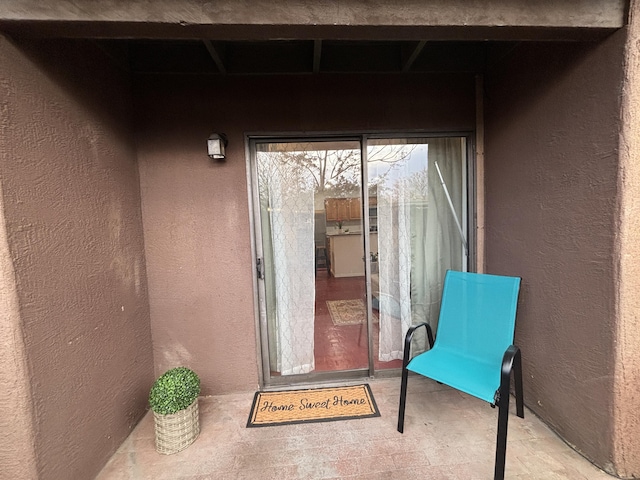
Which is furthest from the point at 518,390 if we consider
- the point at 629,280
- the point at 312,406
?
Result: the point at 312,406

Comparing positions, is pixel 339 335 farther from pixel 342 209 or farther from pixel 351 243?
pixel 342 209

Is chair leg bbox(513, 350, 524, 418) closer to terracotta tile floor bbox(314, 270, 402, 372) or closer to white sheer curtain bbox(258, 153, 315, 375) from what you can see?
terracotta tile floor bbox(314, 270, 402, 372)

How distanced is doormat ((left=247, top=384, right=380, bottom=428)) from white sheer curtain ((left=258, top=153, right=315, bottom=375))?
8.4 inches

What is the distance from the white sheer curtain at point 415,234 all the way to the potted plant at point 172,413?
1.52 meters

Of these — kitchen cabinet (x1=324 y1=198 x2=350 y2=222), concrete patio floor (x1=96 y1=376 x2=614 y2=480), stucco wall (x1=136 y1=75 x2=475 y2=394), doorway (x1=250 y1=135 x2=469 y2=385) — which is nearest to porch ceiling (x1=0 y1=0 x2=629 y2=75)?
stucco wall (x1=136 y1=75 x2=475 y2=394)

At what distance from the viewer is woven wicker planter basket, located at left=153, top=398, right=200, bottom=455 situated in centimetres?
170

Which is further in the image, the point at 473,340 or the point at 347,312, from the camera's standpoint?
the point at 347,312

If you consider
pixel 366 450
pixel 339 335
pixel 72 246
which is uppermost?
pixel 72 246

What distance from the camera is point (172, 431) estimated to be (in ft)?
5.61

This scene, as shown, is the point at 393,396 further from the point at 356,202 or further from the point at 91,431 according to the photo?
the point at 91,431

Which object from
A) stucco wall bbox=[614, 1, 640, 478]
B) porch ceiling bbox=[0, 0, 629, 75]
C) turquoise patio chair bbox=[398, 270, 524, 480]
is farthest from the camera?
turquoise patio chair bbox=[398, 270, 524, 480]

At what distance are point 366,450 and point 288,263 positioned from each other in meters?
1.34

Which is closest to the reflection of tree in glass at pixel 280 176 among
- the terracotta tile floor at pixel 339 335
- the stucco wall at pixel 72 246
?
the terracotta tile floor at pixel 339 335

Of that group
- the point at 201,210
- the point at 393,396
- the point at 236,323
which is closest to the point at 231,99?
the point at 201,210
